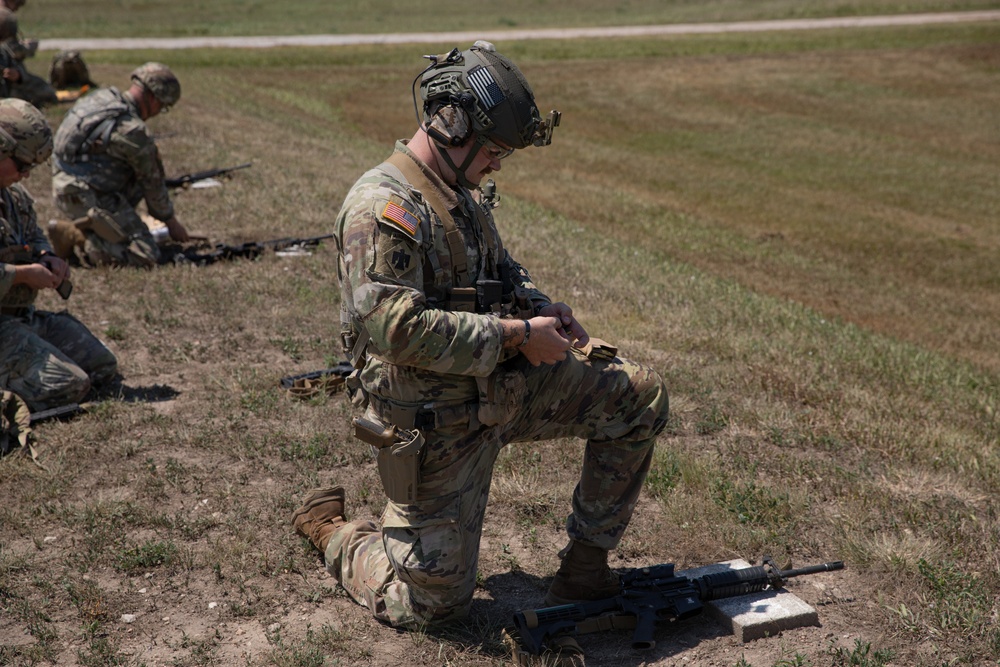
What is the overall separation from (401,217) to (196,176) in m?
10.8

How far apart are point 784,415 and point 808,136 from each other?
21229mm

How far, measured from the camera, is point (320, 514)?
5008 mm

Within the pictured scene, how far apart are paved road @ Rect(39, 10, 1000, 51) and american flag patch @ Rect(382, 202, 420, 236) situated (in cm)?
3808

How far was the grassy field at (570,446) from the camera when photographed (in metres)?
4.39

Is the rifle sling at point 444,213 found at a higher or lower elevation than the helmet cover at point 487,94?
lower

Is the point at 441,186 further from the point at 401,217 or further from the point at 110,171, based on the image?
the point at 110,171

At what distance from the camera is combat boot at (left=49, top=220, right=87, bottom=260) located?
387 inches

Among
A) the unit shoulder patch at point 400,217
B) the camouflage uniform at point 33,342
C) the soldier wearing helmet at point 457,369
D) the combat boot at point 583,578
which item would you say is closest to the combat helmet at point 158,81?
the camouflage uniform at point 33,342

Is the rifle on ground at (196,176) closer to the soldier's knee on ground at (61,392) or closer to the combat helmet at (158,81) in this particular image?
the combat helmet at (158,81)

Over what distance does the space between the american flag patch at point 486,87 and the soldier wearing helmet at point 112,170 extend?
264 inches

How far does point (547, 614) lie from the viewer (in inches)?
167

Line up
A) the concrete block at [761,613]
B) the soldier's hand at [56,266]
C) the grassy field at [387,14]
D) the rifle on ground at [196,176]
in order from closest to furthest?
the concrete block at [761,613] < the soldier's hand at [56,266] < the rifle on ground at [196,176] < the grassy field at [387,14]

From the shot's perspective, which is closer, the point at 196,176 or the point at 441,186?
the point at 441,186

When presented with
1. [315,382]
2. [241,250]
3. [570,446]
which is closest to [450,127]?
[570,446]
